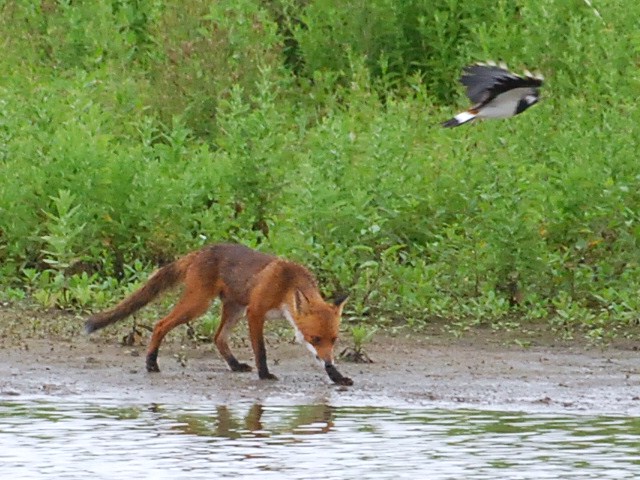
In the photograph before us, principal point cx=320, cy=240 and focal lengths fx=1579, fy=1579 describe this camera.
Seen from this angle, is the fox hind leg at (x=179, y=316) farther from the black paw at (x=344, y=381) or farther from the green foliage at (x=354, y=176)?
the green foliage at (x=354, y=176)

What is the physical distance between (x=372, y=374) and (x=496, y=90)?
221 centimetres

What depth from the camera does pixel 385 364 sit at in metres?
9.46

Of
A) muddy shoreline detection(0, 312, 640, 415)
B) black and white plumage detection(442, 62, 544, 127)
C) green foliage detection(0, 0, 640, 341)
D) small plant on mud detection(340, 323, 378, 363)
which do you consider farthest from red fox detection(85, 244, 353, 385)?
black and white plumage detection(442, 62, 544, 127)

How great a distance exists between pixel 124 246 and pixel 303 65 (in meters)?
4.85

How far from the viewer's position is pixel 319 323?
8789mm

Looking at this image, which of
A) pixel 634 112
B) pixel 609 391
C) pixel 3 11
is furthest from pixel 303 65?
pixel 609 391

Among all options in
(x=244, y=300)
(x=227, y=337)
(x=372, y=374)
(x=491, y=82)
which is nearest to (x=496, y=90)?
(x=491, y=82)

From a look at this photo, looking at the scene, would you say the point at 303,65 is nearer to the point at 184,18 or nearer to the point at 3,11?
the point at 184,18

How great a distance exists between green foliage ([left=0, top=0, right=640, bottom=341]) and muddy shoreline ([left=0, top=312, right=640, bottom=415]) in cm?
55

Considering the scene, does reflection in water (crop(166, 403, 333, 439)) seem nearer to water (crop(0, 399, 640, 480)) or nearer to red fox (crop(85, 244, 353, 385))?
water (crop(0, 399, 640, 480))

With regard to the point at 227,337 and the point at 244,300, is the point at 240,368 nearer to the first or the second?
the point at 227,337

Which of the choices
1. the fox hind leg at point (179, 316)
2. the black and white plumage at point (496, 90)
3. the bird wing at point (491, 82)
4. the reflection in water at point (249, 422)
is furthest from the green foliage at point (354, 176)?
the reflection in water at point (249, 422)

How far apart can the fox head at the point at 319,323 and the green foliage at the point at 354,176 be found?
1.53m

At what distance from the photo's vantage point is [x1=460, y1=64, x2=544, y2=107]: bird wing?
10.2 m
